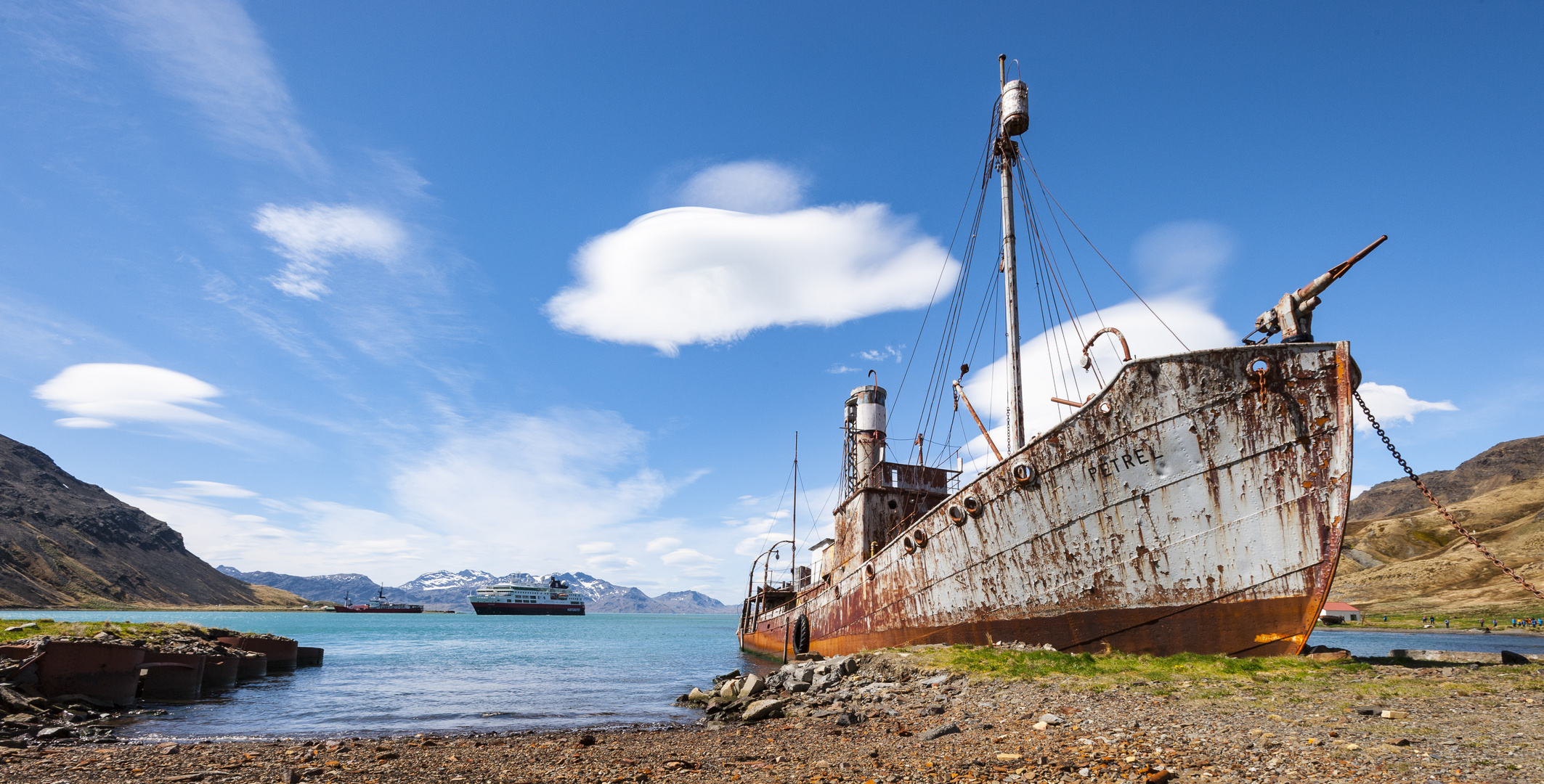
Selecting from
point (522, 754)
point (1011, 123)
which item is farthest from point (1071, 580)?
point (1011, 123)

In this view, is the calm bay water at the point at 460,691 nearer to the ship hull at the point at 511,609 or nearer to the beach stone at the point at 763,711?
the beach stone at the point at 763,711

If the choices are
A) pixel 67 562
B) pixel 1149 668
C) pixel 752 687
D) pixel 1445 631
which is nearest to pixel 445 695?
pixel 752 687

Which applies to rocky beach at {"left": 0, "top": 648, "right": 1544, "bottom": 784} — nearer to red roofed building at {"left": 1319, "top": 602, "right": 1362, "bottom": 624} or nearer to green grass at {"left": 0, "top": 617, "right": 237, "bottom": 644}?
green grass at {"left": 0, "top": 617, "right": 237, "bottom": 644}

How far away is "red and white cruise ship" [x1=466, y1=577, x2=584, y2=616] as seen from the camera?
15738cm

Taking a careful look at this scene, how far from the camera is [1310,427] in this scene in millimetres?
13188

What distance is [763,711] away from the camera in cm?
1455

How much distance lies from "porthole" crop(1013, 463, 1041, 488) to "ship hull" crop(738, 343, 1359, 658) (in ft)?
0.12

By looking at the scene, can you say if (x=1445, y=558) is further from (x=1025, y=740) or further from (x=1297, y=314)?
(x=1025, y=740)

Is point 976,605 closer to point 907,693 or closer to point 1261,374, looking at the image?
point 907,693

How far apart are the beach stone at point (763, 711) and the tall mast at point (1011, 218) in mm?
9399

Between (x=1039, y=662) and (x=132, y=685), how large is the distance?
2103 centimetres

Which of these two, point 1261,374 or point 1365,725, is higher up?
point 1261,374

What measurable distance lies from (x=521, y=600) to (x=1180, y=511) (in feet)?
551

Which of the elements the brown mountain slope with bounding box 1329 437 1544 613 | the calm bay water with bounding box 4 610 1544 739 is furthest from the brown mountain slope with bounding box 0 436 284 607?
the brown mountain slope with bounding box 1329 437 1544 613
